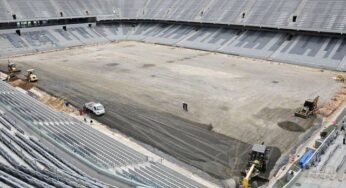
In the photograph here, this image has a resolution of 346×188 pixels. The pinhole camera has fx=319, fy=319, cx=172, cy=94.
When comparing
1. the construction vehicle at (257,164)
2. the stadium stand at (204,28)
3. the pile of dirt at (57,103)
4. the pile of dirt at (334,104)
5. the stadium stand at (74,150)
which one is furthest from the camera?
the stadium stand at (204,28)

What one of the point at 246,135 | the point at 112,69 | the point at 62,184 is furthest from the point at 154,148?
the point at 112,69

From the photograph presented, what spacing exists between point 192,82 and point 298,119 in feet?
44.3

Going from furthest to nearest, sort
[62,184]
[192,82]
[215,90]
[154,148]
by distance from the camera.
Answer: [192,82] < [215,90] < [154,148] < [62,184]

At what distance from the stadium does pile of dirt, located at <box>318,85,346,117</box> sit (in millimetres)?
173

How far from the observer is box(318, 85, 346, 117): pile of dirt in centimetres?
2762

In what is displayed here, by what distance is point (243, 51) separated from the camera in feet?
165

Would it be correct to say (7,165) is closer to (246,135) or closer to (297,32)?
(246,135)

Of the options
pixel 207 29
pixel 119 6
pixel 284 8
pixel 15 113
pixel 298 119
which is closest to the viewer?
pixel 15 113

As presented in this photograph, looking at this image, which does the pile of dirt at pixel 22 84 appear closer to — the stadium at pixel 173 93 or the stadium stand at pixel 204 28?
the stadium at pixel 173 93

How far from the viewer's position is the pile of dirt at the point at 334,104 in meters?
27.6

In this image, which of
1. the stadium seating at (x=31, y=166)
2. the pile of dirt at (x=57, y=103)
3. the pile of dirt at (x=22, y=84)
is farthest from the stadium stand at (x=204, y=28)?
the stadium seating at (x=31, y=166)

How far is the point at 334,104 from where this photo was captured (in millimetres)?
29234

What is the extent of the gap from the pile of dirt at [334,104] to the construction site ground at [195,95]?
0.69 meters

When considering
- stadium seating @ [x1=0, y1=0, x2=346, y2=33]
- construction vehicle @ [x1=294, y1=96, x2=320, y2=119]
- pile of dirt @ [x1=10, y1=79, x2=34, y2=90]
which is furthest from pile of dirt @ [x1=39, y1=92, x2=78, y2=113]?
stadium seating @ [x1=0, y1=0, x2=346, y2=33]
